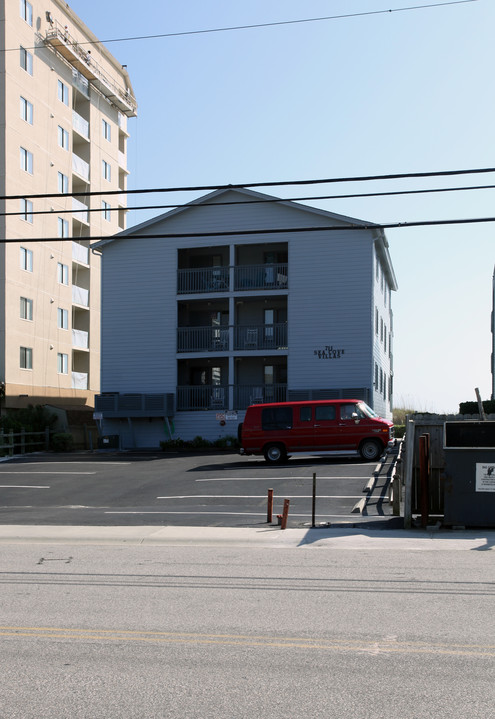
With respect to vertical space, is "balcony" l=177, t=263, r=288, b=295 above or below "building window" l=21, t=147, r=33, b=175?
below

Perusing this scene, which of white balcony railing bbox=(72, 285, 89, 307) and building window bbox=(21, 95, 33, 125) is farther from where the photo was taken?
white balcony railing bbox=(72, 285, 89, 307)

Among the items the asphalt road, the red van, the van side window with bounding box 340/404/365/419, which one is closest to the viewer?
the asphalt road

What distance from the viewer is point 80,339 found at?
148ft

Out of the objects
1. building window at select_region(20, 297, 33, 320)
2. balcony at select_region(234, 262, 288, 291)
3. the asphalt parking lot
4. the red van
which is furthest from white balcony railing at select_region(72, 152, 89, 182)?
the red van

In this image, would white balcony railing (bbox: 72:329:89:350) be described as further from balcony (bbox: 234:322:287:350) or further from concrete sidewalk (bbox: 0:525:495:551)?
concrete sidewalk (bbox: 0:525:495:551)

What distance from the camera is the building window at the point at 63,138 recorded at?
42.9 meters

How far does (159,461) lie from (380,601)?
785 inches

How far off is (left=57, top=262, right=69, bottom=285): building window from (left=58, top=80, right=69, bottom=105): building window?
959cm

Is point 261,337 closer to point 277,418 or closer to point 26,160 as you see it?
point 277,418

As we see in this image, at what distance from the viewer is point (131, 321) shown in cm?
3594

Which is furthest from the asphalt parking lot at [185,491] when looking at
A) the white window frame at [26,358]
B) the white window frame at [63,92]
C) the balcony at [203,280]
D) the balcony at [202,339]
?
the white window frame at [63,92]

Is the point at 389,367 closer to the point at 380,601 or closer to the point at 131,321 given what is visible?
the point at 131,321

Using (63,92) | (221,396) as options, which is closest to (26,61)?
(63,92)

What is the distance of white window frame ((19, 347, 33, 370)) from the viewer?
38375 millimetres
